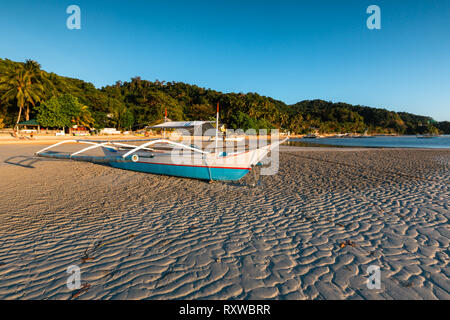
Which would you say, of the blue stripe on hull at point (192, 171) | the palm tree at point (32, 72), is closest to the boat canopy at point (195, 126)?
the blue stripe on hull at point (192, 171)

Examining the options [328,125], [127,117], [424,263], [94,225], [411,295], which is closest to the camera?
[411,295]

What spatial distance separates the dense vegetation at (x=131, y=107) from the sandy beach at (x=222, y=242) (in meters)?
14.4

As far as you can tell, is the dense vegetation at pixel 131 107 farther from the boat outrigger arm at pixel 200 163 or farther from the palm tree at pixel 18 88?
the boat outrigger arm at pixel 200 163

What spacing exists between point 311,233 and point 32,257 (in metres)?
4.58

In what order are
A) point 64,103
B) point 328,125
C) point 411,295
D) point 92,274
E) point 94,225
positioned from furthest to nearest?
1. point 328,125
2. point 64,103
3. point 94,225
4. point 92,274
5. point 411,295

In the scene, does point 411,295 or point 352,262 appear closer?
point 411,295

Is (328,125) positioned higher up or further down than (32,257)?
higher up

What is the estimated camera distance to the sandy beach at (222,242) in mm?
2482

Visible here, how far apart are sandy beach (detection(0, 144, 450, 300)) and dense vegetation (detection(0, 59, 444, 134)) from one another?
14.4 meters

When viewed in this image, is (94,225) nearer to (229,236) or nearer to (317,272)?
(229,236)

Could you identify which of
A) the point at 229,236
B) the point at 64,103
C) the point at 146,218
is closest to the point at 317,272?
the point at 229,236

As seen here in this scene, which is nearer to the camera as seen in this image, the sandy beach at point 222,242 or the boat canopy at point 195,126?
the sandy beach at point 222,242

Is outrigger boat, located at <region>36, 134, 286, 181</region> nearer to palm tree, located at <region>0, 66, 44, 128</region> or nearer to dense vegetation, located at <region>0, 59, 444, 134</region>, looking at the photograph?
dense vegetation, located at <region>0, 59, 444, 134</region>

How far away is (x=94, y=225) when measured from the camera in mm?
4121
